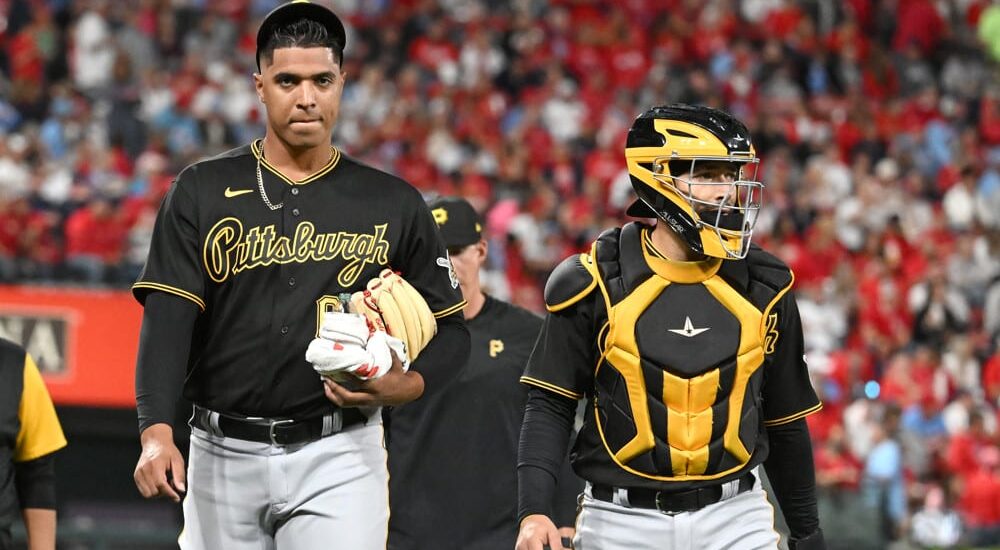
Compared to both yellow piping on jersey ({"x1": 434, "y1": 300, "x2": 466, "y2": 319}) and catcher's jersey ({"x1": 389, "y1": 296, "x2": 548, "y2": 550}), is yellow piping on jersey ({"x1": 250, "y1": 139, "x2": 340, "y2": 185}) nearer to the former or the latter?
yellow piping on jersey ({"x1": 434, "y1": 300, "x2": 466, "y2": 319})

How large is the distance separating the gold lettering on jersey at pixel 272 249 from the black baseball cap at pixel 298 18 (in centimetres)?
49

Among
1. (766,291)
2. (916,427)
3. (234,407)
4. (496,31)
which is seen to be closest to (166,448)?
(234,407)

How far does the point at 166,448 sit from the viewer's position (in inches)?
152

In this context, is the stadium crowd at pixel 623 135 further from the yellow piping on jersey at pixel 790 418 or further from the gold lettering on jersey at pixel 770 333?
the gold lettering on jersey at pixel 770 333

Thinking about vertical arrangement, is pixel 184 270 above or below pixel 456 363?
above

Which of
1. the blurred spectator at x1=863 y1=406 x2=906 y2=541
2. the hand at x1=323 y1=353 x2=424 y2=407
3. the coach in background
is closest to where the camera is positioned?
the hand at x1=323 y1=353 x2=424 y2=407

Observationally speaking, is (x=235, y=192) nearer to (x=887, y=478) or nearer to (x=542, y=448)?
(x=542, y=448)

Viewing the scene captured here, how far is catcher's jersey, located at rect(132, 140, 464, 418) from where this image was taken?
414cm

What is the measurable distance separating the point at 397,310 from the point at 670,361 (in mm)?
756

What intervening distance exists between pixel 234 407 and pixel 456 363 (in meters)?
0.63

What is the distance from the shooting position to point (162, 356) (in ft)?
13.3

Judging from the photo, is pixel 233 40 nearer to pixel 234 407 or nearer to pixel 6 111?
pixel 6 111

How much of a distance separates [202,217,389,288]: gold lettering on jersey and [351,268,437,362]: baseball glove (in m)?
0.08

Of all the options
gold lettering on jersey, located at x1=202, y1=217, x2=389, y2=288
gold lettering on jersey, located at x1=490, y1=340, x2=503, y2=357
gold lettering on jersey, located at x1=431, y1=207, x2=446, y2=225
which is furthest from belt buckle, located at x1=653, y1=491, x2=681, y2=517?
gold lettering on jersey, located at x1=431, y1=207, x2=446, y2=225
